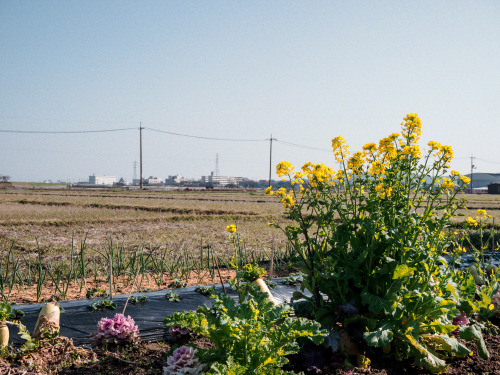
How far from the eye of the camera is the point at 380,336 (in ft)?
8.48

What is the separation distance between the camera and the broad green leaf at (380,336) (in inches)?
99.7

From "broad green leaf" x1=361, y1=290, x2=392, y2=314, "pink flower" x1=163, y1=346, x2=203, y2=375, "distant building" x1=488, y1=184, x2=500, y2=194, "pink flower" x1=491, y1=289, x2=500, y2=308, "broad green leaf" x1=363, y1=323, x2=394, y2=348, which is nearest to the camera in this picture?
"pink flower" x1=163, y1=346, x2=203, y2=375

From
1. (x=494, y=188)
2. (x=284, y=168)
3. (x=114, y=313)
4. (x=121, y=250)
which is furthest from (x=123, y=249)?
(x=494, y=188)

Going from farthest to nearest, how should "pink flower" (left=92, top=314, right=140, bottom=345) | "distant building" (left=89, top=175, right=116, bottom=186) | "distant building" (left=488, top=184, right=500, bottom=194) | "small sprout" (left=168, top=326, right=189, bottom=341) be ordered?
"distant building" (left=89, top=175, right=116, bottom=186)
"distant building" (left=488, top=184, right=500, bottom=194)
"small sprout" (left=168, top=326, right=189, bottom=341)
"pink flower" (left=92, top=314, right=140, bottom=345)

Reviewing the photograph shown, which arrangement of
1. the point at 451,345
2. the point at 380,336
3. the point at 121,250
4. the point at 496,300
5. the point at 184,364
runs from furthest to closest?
the point at 121,250 < the point at 496,300 < the point at 451,345 < the point at 380,336 < the point at 184,364

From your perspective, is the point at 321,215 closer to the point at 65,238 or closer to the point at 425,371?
the point at 425,371

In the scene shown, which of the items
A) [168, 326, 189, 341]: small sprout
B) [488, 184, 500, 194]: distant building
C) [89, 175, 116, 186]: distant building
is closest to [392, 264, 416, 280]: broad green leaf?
[168, 326, 189, 341]: small sprout

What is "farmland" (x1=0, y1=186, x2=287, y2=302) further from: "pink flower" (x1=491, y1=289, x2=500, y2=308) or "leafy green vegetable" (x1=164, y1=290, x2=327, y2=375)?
"pink flower" (x1=491, y1=289, x2=500, y2=308)

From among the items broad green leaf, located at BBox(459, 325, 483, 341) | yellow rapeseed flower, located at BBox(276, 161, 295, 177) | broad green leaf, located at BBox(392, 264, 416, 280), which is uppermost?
yellow rapeseed flower, located at BBox(276, 161, 295, 177)

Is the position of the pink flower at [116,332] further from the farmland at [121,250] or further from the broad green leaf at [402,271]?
the broad green leaf at [402,271]

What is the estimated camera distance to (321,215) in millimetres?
3000

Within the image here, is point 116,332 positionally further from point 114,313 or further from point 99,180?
point 99,180

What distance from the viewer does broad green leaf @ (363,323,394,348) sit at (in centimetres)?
253

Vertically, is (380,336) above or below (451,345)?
above
